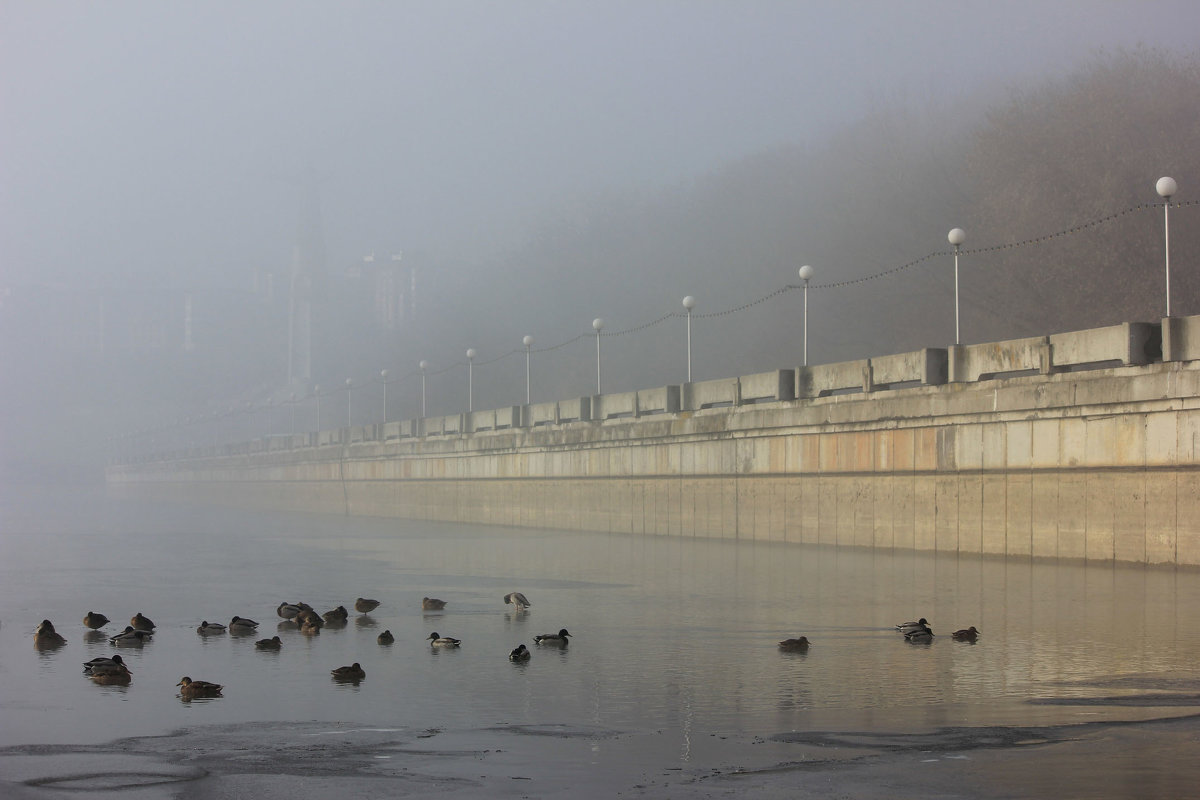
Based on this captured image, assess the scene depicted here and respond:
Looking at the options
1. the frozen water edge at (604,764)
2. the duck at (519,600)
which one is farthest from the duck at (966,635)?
the duck at (519,600)

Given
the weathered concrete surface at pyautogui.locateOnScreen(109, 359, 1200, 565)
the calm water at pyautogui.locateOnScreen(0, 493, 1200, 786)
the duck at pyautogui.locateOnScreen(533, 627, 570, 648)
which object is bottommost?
the calm water at pyautogui.locateOnScreen(0, 493, 1200, 786)

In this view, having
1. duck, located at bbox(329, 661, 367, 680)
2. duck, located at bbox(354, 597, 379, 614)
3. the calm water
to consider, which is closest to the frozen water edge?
the calm water

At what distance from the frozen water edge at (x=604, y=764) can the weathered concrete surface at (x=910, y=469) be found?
649 inches

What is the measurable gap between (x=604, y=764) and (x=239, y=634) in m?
10.1

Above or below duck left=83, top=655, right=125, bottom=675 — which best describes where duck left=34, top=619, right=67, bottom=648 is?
below

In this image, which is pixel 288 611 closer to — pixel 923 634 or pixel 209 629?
pixel 209 629

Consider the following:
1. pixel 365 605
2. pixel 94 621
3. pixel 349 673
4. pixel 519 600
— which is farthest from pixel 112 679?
pixel 519 600

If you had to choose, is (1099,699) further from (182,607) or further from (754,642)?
(182,607)

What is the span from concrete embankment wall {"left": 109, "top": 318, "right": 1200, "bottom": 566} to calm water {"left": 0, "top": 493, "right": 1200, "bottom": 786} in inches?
46.1

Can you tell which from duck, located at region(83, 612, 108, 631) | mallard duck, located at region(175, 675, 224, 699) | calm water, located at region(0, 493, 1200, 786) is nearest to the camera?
calm water, located at region(0, 493, 1200, 786)

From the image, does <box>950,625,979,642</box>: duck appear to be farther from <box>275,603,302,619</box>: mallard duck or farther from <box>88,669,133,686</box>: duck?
<box>88,669,133,686</box>: duck

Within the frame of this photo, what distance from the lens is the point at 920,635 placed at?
57.4ft

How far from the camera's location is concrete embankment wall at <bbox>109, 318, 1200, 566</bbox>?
2711 cm

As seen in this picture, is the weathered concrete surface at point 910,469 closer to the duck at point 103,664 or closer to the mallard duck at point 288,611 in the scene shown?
the mallard duck at point 288,611
